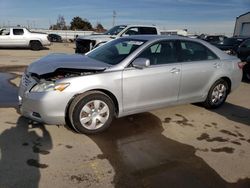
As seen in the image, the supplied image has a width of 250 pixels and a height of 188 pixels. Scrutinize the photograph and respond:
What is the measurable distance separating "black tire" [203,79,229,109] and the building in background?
3752cm

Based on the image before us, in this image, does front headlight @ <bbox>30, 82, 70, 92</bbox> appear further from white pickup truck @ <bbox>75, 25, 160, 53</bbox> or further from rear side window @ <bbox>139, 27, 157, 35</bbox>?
rear side window @ <bbox>139, 27, 157, 35</bbox>

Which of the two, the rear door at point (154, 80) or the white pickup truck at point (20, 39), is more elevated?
the rear door at point (154, 80)

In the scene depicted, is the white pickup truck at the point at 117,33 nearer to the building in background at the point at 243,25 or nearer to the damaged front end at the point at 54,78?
the damaged front end at the point at 54,78

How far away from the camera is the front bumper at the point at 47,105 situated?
169 inches

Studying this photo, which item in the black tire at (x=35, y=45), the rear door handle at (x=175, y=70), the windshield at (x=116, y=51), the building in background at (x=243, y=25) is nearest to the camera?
the windshield at (x=116, y=51)

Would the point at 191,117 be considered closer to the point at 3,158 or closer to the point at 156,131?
the point at 156,131

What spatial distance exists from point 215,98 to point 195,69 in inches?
41.7

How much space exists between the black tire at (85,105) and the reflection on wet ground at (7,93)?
2107 millimetres

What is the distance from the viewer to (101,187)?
3193 mm

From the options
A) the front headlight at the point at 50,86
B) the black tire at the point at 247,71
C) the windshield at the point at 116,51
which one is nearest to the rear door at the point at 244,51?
the black tire at the point at 247,71

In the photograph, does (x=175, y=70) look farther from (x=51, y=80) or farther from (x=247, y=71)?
(x=247, y=71)

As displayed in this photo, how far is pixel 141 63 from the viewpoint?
4789 millimetres

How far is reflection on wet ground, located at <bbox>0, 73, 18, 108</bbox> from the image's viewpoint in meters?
6.21

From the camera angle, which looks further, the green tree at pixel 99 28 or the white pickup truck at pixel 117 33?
the green tree at pixel 99 28
